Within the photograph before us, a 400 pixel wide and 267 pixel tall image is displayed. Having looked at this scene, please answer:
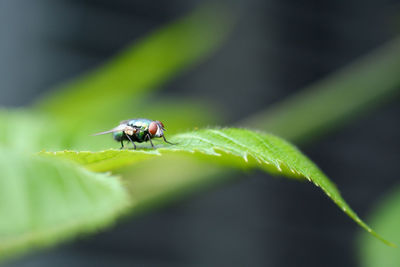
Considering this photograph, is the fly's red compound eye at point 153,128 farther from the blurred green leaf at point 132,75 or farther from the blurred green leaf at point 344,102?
the blurred green leaf at point 344,102

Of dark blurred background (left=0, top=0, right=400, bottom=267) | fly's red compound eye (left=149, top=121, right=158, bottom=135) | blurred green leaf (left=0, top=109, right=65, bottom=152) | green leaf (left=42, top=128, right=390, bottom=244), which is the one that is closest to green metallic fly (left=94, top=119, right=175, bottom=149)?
fly's red compound eye (left=149, top=121, right=158, bottom=135)

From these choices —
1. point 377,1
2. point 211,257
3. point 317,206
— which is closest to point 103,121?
point 211,257

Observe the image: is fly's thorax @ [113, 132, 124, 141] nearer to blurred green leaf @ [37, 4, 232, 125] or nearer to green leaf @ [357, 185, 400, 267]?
blurred green leaf @ [37, 4, 232, 125]

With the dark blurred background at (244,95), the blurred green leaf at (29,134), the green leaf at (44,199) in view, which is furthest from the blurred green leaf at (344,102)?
the dark blurred background at (244,95)

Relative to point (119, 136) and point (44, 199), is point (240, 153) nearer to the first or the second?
point (44, 199)

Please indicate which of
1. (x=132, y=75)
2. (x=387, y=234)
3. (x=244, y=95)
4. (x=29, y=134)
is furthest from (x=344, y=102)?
(x=244, y=95)
